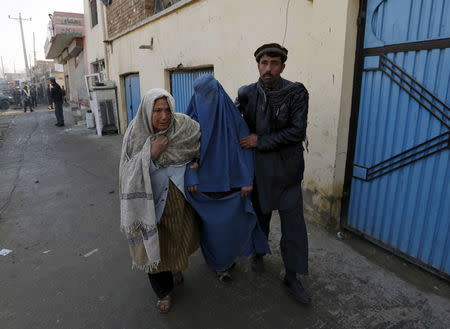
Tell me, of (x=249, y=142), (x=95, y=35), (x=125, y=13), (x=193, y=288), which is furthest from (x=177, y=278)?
(x=95, y=35)

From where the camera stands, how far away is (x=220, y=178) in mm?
2113

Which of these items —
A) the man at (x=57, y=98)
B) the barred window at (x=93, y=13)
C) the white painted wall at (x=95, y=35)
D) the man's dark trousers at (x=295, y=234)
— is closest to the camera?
the man's dark trousers at (x=295, y=234)

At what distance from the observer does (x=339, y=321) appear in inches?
82.0

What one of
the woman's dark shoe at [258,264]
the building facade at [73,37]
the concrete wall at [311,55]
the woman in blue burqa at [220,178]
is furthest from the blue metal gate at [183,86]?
the building facade at [73,37]

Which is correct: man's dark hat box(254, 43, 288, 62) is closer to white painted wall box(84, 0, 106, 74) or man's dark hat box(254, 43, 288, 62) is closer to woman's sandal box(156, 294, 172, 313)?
woman's sandal box(156, 294, 172, 313)

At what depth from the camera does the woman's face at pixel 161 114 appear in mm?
1905

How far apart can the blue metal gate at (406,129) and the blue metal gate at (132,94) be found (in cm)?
681

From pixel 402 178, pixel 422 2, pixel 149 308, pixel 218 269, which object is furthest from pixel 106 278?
pixel 422 2

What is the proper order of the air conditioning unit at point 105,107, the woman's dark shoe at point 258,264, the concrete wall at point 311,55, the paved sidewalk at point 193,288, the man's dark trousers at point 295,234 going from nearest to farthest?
the paved sidewalk at point 193,288
the man's dark trousers at point 295,234
the woman's dark shoe at point 258,264
the concrete wall at point 311,55
the air conditioning unit at point 105,107

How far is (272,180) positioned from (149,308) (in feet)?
4.23

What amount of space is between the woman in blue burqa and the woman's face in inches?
9.0

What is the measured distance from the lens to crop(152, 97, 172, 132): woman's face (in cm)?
191

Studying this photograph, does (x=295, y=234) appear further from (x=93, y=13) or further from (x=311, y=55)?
(x=93, y=13)

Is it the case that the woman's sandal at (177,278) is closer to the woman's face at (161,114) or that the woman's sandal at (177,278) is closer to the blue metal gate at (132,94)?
the woman's face at (161,114)
